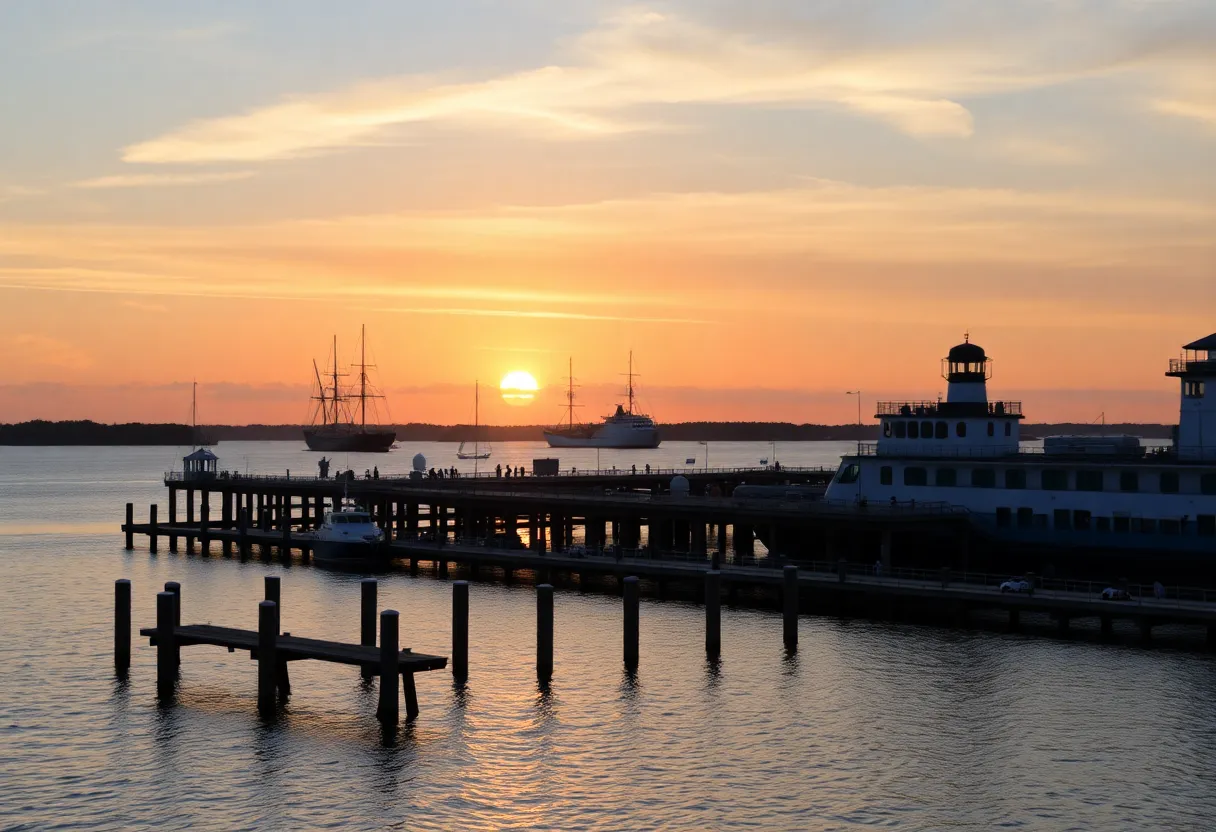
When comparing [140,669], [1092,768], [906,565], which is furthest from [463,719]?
[906,565]

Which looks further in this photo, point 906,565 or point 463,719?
point 906,565

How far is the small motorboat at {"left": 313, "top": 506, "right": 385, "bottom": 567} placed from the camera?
88.8 m

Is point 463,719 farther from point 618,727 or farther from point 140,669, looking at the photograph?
point 140,669

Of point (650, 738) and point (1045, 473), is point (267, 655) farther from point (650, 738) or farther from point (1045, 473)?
point (1045, 473)

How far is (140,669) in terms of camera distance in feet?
181

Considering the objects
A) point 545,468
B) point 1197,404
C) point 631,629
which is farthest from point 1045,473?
point 545,468

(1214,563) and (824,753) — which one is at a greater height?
(1214,563)

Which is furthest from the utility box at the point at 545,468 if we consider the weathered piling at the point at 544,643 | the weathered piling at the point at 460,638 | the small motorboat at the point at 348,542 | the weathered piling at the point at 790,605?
the weathered piling at the point at 460,638

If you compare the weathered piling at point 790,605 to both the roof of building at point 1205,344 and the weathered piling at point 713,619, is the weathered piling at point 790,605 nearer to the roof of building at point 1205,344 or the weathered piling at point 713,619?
the weathered piling at point 713,619

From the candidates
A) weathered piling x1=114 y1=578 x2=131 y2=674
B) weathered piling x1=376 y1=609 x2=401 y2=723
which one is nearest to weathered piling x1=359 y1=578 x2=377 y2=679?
weathered piling x1=376 y1=609 x2=401 y2=723

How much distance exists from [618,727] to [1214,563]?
34.2 meters

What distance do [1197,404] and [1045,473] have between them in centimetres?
828

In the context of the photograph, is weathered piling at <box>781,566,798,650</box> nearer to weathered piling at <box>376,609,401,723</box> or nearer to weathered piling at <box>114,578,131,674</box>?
weathered piling at <box>376,609,401,723</box>

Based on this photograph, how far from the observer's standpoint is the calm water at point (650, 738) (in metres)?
38.1
